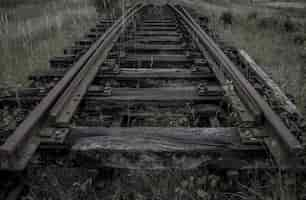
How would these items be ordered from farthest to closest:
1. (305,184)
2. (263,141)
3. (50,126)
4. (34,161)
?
(50,126)
(263,141)
(34,161)
(305,184)

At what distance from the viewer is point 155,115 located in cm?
244

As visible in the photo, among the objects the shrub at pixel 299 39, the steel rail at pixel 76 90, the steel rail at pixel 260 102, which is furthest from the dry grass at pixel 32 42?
the shrub at pixel 299 39

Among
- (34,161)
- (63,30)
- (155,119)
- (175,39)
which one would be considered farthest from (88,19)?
(34,161)

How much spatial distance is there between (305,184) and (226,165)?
1.46ft

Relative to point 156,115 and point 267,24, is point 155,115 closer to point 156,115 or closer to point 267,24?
point 156,115

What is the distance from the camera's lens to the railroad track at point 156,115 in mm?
1731

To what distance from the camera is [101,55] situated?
3695mm

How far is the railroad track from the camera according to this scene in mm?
1731

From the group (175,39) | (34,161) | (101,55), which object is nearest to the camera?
(34,161)

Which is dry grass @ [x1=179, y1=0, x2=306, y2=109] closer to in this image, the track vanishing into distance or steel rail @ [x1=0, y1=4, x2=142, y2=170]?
the track vanishing into distance

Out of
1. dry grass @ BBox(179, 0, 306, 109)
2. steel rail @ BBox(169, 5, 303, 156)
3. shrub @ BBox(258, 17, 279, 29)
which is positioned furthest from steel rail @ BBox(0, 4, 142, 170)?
shrub @ BBox(258, 17, 279, 29)

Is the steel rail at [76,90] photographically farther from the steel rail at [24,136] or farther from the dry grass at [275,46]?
the dry grass at [275,46]

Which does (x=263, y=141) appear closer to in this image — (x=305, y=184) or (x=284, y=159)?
(x=284, y=159)

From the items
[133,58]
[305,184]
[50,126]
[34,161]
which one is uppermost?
[133,58]
